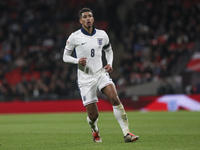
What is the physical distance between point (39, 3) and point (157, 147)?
25.1 metres

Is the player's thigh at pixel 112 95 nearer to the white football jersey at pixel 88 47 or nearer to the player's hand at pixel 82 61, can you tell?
the white football jersey at pixel 88 47

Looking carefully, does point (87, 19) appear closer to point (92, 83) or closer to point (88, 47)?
point (88, 47)

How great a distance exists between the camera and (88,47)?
25.4 feet

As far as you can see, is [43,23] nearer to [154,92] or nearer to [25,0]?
[25,0]

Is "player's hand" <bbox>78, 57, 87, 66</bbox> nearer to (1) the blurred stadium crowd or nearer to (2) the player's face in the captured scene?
(2) the player's face

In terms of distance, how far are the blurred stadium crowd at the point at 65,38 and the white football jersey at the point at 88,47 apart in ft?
47.2

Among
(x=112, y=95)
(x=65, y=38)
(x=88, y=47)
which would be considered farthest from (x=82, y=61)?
(x=65, y=38)

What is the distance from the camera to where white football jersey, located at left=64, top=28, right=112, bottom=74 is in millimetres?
7723

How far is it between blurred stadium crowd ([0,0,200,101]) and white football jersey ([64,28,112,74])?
14393 mm

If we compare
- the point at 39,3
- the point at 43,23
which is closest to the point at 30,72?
the point at 43,23

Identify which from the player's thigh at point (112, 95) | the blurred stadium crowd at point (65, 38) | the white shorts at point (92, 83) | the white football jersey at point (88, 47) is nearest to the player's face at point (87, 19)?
the white football jersey at point (88, 47)

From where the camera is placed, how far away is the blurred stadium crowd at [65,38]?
2306 centimetres

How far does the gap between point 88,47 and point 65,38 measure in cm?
1952

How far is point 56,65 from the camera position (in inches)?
997
